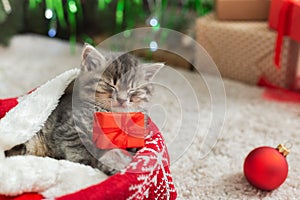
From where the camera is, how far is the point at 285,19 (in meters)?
1.76

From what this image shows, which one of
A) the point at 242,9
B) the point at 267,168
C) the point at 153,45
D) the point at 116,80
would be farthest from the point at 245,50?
the point at 116,80

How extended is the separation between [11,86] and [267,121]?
40.5 inches

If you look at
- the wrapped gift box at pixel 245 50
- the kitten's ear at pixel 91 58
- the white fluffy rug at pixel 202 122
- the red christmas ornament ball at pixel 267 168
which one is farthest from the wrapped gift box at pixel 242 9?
the kitten's ear at pixel 91 58

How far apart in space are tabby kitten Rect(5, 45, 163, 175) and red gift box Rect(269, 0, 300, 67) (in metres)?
0.83

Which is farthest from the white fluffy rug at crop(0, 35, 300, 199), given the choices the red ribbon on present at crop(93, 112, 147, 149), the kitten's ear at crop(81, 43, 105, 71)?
the kitten's ear at crop(81, 43, 105, 71)

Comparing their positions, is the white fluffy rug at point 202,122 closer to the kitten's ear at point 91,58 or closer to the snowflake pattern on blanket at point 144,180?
the snowflake pattern on blanket at point 144,180

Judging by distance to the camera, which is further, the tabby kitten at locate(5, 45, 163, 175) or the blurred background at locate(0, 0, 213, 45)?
the blurred background at locate(0, 0, 213, 45)

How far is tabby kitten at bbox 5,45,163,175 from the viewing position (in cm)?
106

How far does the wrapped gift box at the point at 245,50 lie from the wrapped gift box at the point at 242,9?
1.0 inches

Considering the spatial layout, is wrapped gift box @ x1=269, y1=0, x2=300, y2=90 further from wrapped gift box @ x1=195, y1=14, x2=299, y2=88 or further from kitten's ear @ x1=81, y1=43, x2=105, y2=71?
kitten's ear @ x1=81, y1=43, x2=105, y2=71

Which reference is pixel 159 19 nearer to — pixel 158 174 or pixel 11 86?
pixel 11 86

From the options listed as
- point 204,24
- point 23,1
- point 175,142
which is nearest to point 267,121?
point 175,142

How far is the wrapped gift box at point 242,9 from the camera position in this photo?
76.2 inches

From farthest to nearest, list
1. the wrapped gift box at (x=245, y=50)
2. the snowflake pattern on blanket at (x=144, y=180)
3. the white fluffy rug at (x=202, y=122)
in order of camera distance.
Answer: the wrapped gift box at (x=245, y=50) → the white fluffy rug at (x=202, y=122) → the snowflake pattern on blanket at (x=144, y=180)
